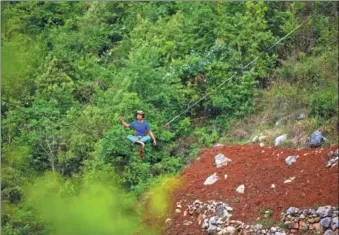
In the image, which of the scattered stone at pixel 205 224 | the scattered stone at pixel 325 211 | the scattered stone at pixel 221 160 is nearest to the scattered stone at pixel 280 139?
the scattered stone at pixel 221 160

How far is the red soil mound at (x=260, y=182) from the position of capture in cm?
1194

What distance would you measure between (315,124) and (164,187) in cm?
291

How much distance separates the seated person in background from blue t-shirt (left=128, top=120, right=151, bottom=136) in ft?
9.40

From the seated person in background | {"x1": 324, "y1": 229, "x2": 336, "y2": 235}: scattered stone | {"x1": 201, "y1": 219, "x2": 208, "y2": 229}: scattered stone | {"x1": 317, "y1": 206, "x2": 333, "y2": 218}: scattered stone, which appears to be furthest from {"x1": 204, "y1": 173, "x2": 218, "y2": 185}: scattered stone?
{"x1": 324, "y1": 229, "x2": 336, "y2": 235}: scattered stone

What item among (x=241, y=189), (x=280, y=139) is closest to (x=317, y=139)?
(x=280, y=139)

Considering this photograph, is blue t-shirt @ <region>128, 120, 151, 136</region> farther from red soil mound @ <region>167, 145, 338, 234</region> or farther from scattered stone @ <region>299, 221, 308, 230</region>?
scattered stone @ <region>299, 221, 308, 230</region>

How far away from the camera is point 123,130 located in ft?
44.7

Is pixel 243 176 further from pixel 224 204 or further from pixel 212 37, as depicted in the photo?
pixel 212 37

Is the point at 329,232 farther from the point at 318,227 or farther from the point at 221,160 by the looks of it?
the point at 221,160

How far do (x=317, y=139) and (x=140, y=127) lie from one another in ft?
9.97

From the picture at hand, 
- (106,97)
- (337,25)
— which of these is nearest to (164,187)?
(106,97)

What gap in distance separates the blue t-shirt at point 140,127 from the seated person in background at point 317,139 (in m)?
2.86

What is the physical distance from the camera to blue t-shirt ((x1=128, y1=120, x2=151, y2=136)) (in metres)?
13.0

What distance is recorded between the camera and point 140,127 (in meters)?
13.0
